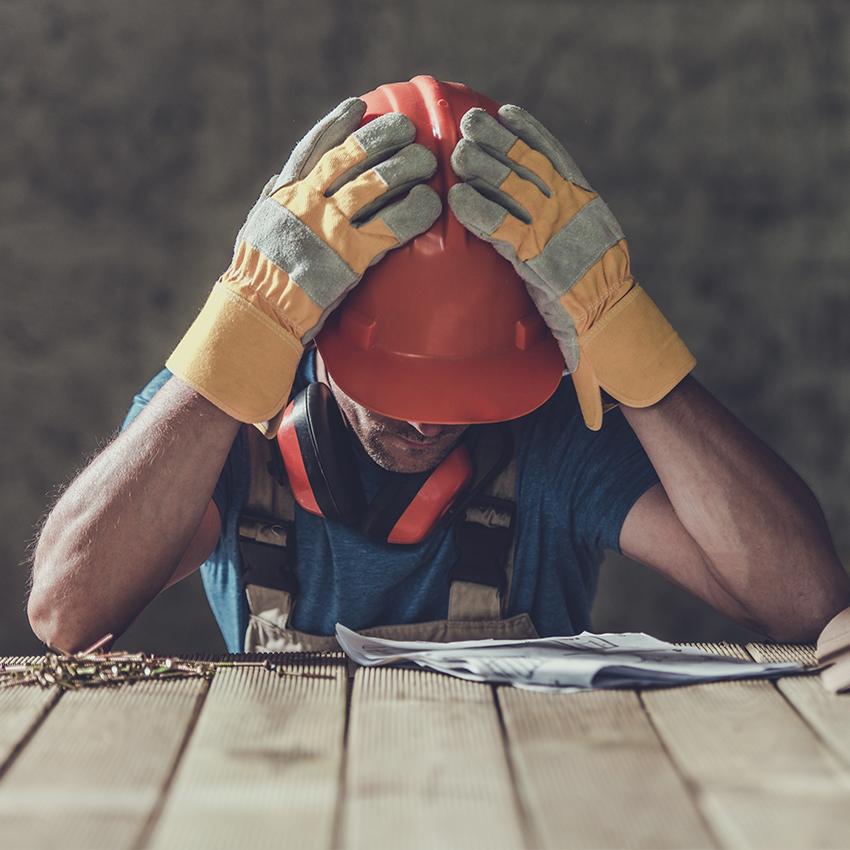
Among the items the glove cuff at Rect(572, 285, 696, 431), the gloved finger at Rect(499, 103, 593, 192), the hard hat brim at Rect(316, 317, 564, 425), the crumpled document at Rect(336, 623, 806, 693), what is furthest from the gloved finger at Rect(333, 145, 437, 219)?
the crumpled document at Rect(336, 623, 806, 693)

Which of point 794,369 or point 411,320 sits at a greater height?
point 411,320

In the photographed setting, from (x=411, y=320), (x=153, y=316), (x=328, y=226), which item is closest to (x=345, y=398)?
(x=411, y=320)

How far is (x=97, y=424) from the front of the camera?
3.49m

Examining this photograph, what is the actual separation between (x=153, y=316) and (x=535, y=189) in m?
1.78

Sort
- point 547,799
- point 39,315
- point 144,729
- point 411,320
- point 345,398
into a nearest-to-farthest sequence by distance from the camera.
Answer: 1. point 547,799
2. point 144,729
3. point 411,320
4. point 345,398
5. point 39,315

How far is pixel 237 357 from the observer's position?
1.91m

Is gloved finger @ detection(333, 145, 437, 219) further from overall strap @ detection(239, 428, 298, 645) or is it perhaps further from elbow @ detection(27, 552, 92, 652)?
elbow @ detection(27, 552, 92, 652)

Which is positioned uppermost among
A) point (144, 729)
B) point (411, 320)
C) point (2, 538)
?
point (411, 320)

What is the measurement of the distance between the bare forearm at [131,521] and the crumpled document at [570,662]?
0.48 metres

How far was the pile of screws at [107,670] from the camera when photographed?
5.12 feet

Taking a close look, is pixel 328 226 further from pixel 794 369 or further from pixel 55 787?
pixel 794 369

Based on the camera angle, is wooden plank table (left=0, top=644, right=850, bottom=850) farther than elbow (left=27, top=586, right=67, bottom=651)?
No

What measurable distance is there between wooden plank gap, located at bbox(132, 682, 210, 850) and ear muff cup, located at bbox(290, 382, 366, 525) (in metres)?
0.66

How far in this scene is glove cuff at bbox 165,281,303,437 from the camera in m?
1.91
